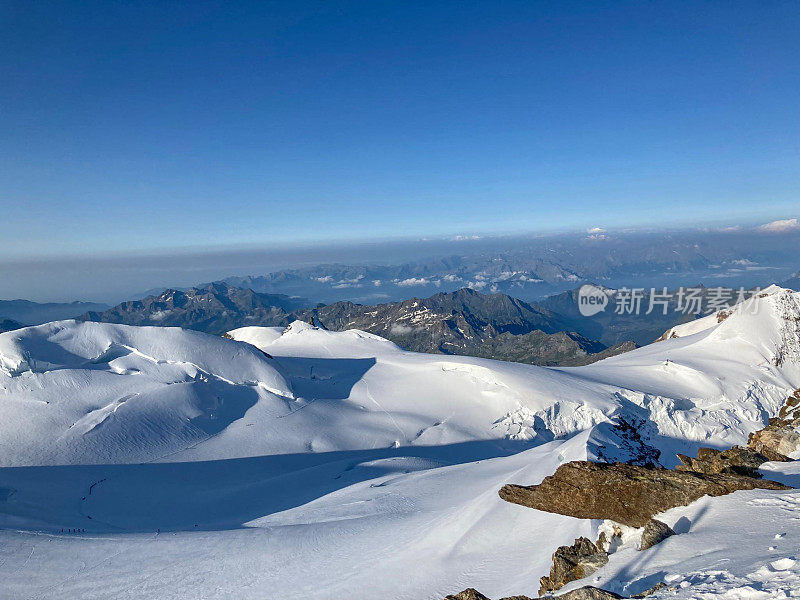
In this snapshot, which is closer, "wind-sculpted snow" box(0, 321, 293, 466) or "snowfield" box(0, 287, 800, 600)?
"snowfield" box(0, 287, 800, 600)

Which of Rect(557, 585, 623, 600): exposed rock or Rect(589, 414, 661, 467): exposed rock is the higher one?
Rect(557, 585, 623, 600): exposed rock

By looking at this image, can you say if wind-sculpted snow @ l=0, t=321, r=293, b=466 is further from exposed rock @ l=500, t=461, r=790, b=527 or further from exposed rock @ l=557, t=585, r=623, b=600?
exposed rock @ l=557, t=585, r=623, b=600

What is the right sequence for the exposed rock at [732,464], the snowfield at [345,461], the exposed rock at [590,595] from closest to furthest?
the exposed rock at [590,595] < the exposed rock at [732,464] < the snowfield at [345,461]

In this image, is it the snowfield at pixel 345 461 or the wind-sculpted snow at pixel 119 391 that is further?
the wind-sculpted snow at pixel 119 391

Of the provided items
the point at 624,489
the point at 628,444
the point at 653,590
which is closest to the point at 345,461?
the point at 628,444

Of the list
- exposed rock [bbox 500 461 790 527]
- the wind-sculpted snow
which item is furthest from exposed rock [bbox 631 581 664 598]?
the wind-sculpted snow

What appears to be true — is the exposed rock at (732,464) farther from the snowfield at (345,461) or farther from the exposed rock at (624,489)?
the exposed rock at (624,489)

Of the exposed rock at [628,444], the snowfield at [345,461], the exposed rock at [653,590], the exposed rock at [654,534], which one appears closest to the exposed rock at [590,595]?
the exposed rock at [653,590]
